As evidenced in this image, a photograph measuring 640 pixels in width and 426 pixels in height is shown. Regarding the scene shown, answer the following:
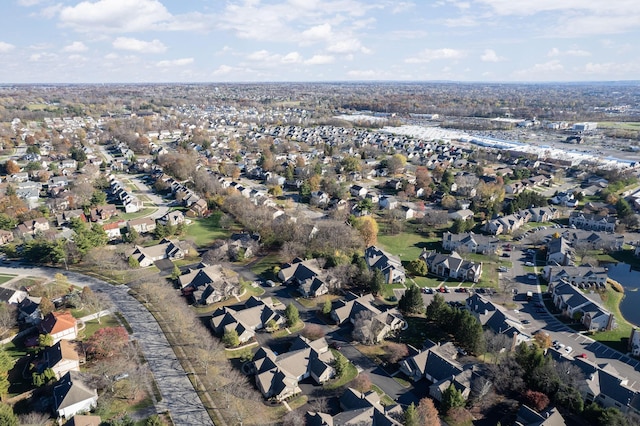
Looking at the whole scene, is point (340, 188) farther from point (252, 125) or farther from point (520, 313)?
point (252, 125)

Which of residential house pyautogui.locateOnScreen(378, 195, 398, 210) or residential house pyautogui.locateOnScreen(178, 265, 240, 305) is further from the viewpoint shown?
residential house pyautogui.locateOnScreen(378, 195, 398, 210)

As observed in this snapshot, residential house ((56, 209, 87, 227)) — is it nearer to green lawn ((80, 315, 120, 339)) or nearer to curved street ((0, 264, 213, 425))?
curved street ((0, 264, 213, 425))

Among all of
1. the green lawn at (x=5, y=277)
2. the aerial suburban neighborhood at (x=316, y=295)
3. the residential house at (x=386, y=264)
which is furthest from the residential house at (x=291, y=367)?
the green lawn at (x=5, y=277)

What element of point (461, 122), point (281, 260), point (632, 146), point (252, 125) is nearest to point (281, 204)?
point (281, 260)

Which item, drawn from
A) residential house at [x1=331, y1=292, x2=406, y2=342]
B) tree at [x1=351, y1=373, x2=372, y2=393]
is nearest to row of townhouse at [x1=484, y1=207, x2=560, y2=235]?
residential house at [x1=331, y1=292, x2=406, y2=342]

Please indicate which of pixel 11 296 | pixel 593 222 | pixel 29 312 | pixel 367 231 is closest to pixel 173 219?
pixel 11 296

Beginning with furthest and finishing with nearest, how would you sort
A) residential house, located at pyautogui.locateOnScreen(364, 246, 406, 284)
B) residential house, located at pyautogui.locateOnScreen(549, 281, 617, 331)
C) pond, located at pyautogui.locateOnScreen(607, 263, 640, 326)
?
residential house, located at pyautogui.locateOnScreen(364, 246, 406, 284) < pond, located at pyautogui.locateOnScreen(607, 263, 640, 326) < residential house, located at pyautogui.locateOnScreen(549, 281, 617, 331)

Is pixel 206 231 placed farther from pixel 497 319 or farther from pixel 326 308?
pixel 497 319
